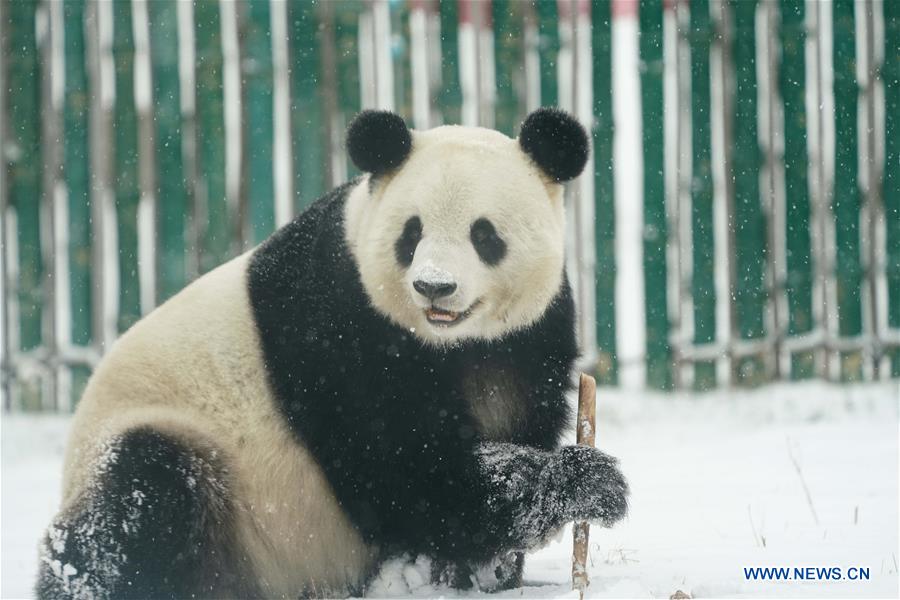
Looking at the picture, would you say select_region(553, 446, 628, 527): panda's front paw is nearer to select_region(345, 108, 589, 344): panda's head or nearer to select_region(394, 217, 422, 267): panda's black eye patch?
select_region(345, 108, 589, 344): panda's head

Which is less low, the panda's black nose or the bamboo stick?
the panda's black nose

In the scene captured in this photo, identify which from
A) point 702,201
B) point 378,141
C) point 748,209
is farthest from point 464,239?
point 748,209

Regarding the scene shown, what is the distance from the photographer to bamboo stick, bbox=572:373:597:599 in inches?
152

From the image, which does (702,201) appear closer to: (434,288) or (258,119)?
(258,119)

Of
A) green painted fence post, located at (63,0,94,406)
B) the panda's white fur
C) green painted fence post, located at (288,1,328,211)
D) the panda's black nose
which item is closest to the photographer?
the panda's black nose

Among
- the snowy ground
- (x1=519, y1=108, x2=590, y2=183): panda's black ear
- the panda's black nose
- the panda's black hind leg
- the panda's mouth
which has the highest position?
(x1=519, y1=108, x2=590, y2=183): panda's black ear

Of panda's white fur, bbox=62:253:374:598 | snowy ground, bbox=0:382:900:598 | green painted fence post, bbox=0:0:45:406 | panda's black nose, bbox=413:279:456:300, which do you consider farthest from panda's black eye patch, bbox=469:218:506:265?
green painted fence post, bbox=0:0:45:406

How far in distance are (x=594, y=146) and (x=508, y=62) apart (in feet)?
2.87

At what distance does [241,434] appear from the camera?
4.05m

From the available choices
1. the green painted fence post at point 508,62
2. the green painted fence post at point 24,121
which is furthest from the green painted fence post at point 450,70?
the green painted fence post at point 24,121

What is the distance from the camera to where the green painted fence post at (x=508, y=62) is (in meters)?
8.46

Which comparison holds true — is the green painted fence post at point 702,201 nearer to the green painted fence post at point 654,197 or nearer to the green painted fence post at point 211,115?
the green painted fence post at point 654,197

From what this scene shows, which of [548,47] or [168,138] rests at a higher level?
[548,47]

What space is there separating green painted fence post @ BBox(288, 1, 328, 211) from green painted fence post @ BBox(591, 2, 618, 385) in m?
2.00
